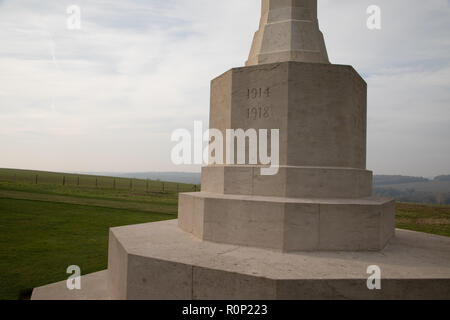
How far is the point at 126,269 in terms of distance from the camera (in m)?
4.83

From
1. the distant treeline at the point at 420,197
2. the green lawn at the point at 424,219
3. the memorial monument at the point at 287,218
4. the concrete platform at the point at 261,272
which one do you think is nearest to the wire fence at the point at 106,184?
the distant treeline at the point at 420,197

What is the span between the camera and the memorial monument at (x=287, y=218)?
13.7ft

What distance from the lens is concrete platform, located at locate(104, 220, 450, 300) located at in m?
3.98

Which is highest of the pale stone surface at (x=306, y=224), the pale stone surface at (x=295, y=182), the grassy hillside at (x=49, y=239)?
the pale stone surface at (x=295, y=182)

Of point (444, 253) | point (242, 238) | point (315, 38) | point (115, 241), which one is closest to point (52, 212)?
point (115, 241)

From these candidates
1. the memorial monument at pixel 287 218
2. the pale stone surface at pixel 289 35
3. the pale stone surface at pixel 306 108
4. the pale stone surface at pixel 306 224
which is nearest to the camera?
the memorial monument at pixel 287 218

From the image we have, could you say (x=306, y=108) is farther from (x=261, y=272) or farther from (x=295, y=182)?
(x=261, y=272)

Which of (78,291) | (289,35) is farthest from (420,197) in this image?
(78,291)

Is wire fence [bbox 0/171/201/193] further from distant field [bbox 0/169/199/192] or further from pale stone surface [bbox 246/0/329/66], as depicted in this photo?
pale stone surface [bbox 246/0/329/66]

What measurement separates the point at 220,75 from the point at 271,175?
8.26ft

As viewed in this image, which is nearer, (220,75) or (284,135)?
(284,135)

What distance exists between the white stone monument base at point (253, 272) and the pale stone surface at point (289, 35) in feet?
12.4

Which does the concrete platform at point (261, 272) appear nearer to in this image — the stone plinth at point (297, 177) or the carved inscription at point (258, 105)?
the stone plinth at point (297, 177)
